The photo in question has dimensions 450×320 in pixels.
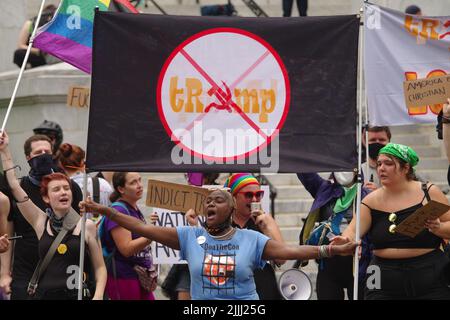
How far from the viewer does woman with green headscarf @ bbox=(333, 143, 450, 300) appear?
11.4 m

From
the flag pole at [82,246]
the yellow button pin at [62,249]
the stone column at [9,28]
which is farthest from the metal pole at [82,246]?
the stone column at [9,28]

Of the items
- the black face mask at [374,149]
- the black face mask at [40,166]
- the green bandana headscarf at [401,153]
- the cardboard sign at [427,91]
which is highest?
the cardboard sign at [427,91]

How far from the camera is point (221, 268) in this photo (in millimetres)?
10352

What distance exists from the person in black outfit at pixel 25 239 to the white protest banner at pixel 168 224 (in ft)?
3.74

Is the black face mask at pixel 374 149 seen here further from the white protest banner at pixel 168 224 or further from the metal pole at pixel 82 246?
the metal pole at pixel 82 246

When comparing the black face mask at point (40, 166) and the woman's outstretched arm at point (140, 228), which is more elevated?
the black face mask at point (40, 166)

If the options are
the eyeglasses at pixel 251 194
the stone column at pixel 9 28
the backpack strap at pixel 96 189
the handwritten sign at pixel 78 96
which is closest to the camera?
the eyeglasses at pixel 251 194

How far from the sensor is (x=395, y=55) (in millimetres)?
11844

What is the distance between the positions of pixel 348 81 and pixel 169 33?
1367 millimetres

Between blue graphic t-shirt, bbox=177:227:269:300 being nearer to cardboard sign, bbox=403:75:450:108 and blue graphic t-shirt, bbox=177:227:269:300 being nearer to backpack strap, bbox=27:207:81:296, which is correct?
backpack strap, bbox=27:207:81:296

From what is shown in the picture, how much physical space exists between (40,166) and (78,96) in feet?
7.98

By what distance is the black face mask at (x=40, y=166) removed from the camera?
12602 mm
